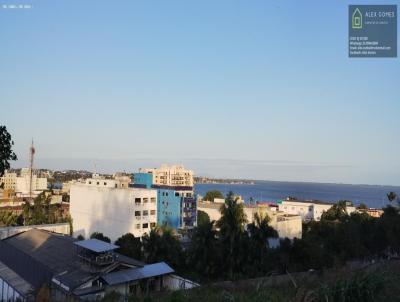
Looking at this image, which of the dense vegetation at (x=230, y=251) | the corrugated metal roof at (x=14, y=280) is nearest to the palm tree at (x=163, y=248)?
the dense vegetation at (x=230, y=251)

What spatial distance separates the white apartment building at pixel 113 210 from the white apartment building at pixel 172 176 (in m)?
27.4

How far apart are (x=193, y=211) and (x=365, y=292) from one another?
38.7 metres

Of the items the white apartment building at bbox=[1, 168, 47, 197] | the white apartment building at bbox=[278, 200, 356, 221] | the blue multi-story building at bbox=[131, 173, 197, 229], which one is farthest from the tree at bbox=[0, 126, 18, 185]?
the white apartment building at bbox=[1, 168, 47, 197]

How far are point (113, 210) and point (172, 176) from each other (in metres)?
31.6

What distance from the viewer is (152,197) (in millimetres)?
37250

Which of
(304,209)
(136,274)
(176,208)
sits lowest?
(304,209)

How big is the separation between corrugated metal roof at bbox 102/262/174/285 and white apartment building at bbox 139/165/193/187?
49089mm

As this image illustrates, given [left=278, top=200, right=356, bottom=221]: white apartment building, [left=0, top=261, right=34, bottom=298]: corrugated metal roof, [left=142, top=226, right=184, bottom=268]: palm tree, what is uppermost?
[left=142, top=226, right=184, bottom=268]: palm tree

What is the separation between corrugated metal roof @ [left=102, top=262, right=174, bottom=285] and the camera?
14266 mm

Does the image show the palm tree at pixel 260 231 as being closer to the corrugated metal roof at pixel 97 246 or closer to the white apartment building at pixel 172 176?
the corrugated metal roof at pixel 97 246

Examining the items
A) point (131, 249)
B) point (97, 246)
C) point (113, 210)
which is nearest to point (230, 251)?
point (131, 249)

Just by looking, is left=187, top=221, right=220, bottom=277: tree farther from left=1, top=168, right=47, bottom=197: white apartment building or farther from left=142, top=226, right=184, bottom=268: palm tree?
left=1, top=168, right=47, bottom=197: white apartment building

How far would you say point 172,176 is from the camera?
6775cm

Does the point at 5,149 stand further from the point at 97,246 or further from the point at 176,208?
the point at 176,208
